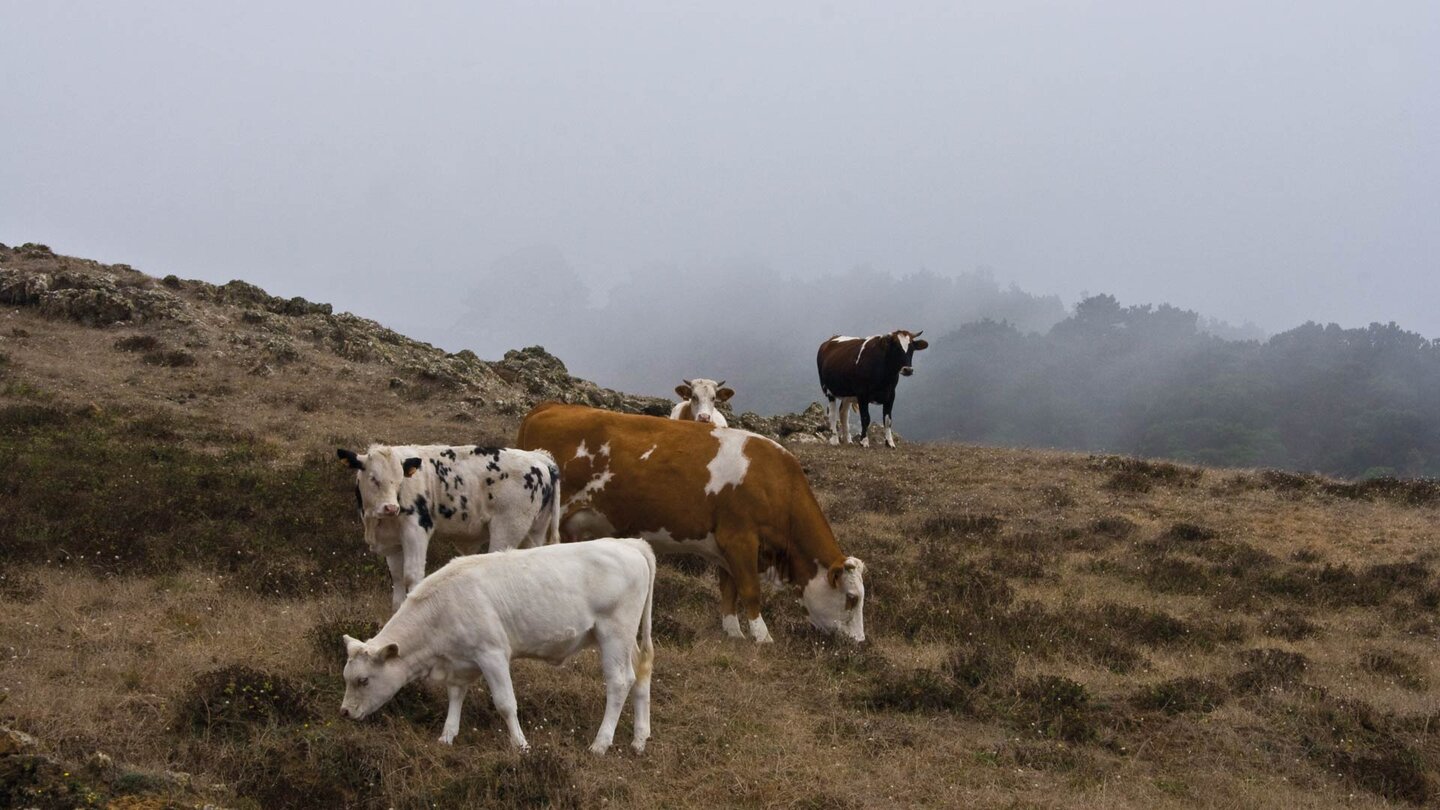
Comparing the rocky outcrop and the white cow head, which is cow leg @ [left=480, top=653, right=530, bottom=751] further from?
the rocky outcrop

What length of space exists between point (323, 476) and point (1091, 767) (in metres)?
11.4

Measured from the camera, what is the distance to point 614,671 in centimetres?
704

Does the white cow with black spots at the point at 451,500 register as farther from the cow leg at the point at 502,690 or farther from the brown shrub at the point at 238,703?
the cow leg at the point at 502,690

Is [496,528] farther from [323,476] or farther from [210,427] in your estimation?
[210,427]

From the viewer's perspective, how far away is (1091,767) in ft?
24.5

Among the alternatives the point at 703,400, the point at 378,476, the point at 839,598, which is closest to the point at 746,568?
the point at 839,598

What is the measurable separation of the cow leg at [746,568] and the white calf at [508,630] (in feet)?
10.2

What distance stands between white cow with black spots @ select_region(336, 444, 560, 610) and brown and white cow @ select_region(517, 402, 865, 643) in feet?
2.50

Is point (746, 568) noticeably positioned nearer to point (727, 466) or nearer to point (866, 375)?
point (727, 466)

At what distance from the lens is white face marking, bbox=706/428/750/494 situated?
10609 millimetres

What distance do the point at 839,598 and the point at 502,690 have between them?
4.60 meters

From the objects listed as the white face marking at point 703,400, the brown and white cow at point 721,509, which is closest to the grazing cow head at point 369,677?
the brown and white cow at point 721,509

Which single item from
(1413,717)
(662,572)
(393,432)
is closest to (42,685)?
(662,572)

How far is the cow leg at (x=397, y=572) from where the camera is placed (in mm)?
9383
